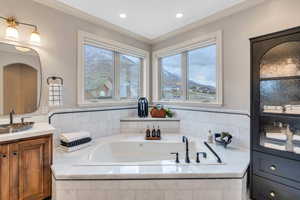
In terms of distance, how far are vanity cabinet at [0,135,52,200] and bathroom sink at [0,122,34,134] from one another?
17 cm

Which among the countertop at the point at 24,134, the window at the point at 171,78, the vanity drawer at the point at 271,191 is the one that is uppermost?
the window at the point at 171,78

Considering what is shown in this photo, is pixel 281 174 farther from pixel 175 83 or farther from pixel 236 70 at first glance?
pixel 175 83

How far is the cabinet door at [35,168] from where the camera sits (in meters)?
1.75

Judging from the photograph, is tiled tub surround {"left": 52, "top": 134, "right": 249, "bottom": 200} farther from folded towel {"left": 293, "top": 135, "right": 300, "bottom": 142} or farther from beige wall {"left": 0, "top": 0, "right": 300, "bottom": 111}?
beige wall {"left": 0, "top": 0, "right": 300, "bottom": 111}

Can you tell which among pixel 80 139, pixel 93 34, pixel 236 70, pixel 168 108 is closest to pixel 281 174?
pixel 236 70

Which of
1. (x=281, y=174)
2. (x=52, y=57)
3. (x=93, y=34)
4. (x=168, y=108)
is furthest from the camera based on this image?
(x=168, y=108)

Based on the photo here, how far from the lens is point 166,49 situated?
371cm

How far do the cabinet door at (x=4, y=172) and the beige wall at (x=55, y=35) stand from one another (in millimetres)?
880

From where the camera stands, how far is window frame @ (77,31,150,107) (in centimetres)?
277

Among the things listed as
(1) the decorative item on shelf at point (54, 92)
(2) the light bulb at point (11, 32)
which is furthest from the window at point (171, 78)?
(2) the light bulb at point (11, 32)

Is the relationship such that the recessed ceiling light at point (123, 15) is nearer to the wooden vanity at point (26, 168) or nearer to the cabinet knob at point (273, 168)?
the wooden vanity at point (26, 168)

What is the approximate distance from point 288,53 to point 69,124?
3124 mm

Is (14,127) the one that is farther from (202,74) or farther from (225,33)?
(225,33)

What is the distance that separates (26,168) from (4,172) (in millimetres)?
192
